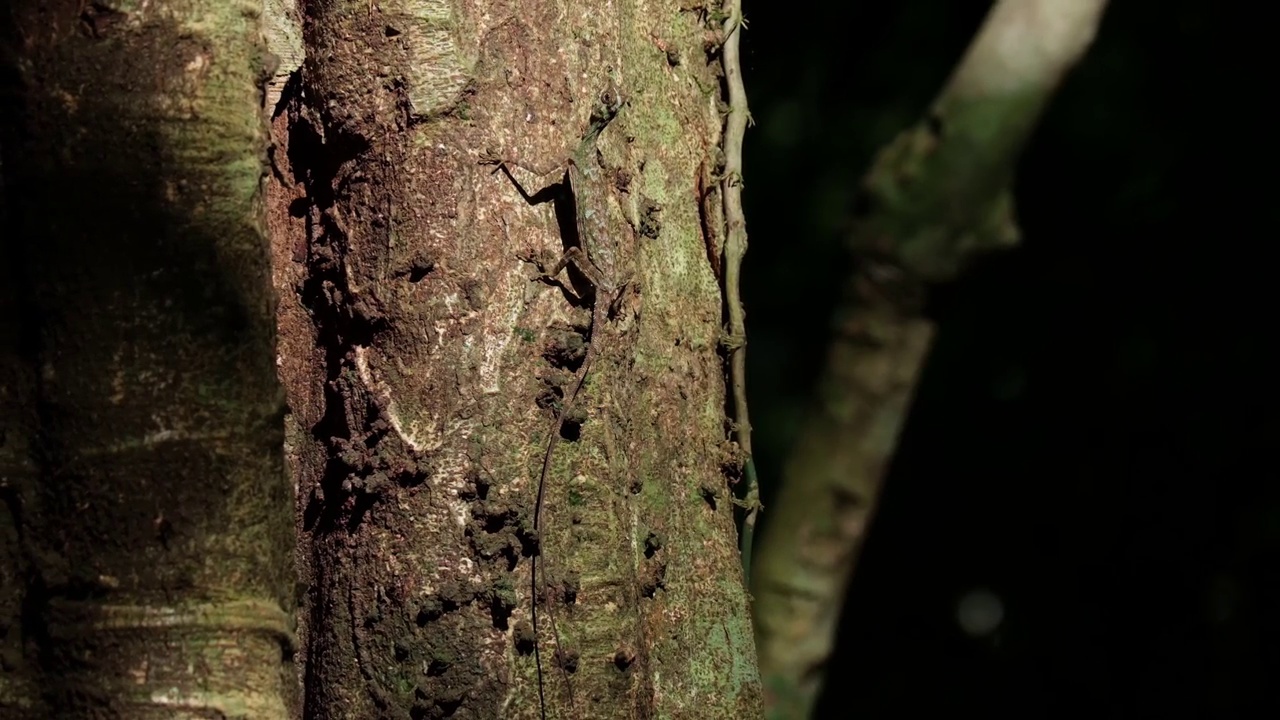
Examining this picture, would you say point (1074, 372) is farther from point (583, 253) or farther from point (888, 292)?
point (583, 253)

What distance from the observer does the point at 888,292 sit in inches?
138

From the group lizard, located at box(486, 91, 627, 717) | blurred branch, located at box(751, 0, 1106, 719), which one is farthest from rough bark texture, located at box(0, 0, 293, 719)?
blurred branch, located at box(751, 0, 1106, 719)

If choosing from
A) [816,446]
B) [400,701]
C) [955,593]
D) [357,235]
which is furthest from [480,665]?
[955,593]

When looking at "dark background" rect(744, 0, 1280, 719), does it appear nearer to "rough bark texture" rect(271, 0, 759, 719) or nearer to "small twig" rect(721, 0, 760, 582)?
"small twig" rect(721, 0, 760, 582)

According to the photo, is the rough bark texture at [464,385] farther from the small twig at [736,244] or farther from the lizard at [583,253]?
the small twig at [736,244]

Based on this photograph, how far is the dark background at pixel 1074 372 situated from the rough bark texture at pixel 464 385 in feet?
9.46

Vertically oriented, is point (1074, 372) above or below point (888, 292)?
below

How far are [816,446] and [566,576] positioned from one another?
2080mm

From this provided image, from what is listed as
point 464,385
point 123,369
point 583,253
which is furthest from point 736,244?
point 123,369

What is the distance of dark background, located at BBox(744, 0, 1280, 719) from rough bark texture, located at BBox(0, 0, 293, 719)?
324 cm

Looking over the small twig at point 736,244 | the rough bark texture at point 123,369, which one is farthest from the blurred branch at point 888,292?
the rough bark texture at point 123,369

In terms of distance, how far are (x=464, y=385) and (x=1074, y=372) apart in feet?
10.7

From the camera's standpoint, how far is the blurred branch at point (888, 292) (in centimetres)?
344

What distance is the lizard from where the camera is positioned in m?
1.52
